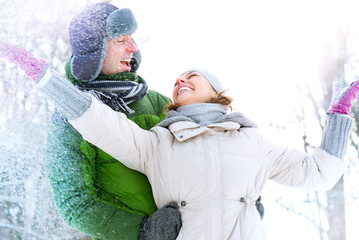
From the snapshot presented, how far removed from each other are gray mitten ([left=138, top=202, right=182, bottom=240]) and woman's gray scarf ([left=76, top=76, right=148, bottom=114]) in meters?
0.52

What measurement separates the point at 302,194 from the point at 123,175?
4.71 metres

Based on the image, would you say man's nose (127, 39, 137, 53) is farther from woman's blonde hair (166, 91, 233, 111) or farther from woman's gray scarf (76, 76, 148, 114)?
woman's blonde hair (166, 91, 233, 111)

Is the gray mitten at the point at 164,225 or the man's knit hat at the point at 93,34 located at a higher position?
the man's knit hat at the point at 93,34

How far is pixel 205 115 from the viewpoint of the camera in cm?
196

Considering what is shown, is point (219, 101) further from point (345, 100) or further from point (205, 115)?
point (345, 100)

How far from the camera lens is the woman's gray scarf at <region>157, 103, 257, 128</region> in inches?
75.3

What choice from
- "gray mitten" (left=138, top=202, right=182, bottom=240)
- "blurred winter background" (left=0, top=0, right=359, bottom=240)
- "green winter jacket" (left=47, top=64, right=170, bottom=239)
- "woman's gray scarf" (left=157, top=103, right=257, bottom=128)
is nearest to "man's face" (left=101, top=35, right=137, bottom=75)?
"green winter jacket" (left=47, top=64, right=170, bottom=239)

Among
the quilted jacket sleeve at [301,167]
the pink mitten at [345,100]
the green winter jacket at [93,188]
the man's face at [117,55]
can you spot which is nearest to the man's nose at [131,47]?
the man's face at [117,55]

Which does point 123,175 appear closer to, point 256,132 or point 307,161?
point 256,132

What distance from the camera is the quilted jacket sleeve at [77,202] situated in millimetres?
1710

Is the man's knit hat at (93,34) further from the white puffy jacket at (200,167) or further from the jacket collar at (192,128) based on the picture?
the jacket collar at (192,128)

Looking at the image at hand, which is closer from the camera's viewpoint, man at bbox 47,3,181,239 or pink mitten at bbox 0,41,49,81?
pink mitten at bbox 0,41,49,81

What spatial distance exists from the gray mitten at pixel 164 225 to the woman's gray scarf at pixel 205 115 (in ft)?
1.27

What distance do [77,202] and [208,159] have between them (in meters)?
0.55
